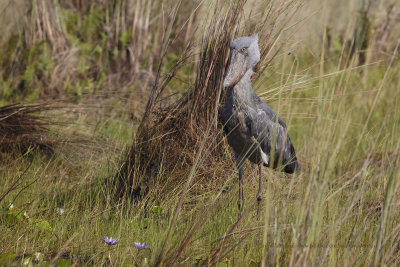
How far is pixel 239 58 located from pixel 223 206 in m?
0.83

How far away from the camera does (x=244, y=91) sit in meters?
3.33

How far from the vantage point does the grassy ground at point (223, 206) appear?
82.5 inches

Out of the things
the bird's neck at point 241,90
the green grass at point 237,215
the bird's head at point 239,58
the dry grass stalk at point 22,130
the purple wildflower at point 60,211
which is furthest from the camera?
the dry grass stalk at point 22,130

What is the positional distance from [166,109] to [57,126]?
4.23 ft

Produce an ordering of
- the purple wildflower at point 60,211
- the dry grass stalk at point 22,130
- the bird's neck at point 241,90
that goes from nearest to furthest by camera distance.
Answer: the purple wildflower at point 60,211, the bird's neck at point 241,90, the dry grass stalk at point 22,130

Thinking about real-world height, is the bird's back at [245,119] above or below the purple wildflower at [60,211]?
above

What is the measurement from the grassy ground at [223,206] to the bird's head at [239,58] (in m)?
0.27

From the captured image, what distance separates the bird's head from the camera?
3.20m

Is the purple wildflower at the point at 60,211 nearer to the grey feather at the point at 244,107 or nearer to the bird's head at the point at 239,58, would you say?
the grey feather at the point at 244,107

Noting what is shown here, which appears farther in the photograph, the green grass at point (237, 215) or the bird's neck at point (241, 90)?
the bird's neck at point (241, 90)

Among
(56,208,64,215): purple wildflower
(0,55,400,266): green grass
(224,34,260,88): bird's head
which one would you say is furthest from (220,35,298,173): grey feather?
(56,208,64,215): purple wildflower

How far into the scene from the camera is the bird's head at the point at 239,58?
10.5 ft

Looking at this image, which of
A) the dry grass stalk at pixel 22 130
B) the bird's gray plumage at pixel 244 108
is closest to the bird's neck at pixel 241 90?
the bird's gray plumage at pixel 244 108

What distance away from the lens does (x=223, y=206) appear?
313 cm
